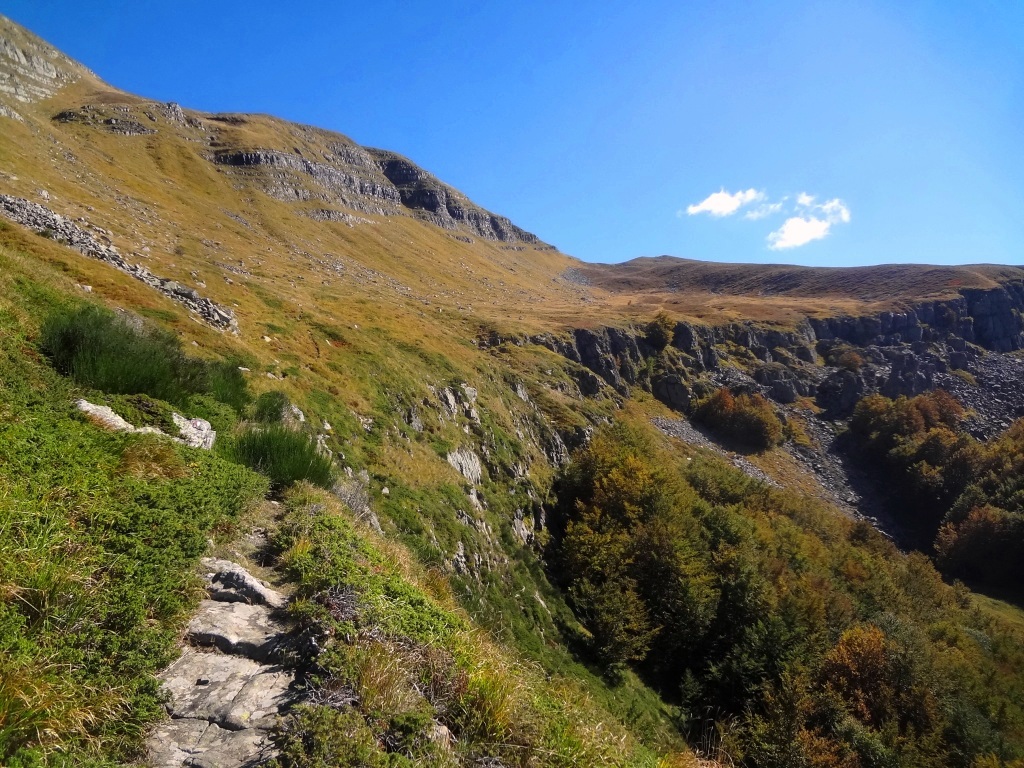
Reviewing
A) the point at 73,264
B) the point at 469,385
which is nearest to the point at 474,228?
the point at 469,385

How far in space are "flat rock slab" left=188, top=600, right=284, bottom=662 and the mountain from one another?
0.04m

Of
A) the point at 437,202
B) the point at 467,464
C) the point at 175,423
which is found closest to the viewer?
the point at 175,423

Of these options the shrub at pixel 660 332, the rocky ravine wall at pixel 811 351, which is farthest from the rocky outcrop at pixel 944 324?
the shrub at pixel 660 332

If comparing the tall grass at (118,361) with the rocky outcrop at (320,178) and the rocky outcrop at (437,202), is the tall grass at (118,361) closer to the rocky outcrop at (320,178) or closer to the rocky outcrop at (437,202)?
the rocky outcrop at (320,178)

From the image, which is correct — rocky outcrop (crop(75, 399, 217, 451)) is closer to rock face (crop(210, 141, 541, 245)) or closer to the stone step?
the stone step

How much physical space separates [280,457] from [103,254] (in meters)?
19.6

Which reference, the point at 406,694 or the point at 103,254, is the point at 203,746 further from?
the point at 103,254

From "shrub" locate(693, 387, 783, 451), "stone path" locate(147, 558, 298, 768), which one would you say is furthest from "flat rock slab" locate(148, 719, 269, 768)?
"shrub" locate(693, 387, 783, 451)

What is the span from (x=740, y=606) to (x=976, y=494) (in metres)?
48.6

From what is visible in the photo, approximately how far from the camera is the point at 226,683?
4.14 metres

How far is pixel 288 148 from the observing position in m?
113

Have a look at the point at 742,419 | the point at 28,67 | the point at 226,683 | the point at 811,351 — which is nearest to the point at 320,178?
the point at 28,67

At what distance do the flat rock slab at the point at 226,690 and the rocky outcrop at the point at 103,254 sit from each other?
18.5 meters

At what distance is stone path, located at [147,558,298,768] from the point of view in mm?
3520
